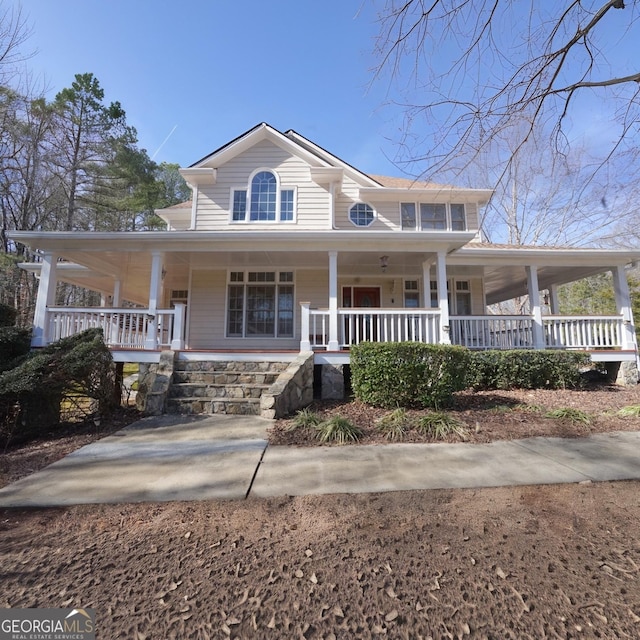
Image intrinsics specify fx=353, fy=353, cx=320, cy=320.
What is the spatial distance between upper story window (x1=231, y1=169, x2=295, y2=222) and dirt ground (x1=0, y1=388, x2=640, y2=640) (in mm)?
8996

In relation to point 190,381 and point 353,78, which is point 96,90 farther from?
point 353,78

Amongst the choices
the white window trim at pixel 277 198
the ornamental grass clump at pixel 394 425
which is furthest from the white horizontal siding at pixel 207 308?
the ornamental grass clump at pixel 394 425

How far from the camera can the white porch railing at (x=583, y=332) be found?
369 inches

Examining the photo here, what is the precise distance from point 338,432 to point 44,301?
7517 mm

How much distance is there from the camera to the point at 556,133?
406cm

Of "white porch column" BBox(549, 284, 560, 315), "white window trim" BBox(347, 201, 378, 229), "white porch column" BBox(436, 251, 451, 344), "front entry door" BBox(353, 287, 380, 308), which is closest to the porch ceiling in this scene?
"white porch column" BBox(549, 284, 560, 315)

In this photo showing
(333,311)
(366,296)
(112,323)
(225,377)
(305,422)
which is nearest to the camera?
(305,422)

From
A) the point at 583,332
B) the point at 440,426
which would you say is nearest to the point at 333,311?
the point at 440,426

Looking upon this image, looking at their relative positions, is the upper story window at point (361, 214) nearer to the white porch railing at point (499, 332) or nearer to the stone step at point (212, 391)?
the white porch railing at point (499, 332)

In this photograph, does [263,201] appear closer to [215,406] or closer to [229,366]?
[229,366]

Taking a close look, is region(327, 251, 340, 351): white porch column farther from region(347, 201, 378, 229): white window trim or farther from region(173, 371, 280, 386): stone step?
region(347, 201, 378, 229): white window trim

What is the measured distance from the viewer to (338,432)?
15.5ft

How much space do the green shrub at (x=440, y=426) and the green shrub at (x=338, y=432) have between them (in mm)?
913

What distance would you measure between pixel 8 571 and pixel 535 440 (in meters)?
5.27
